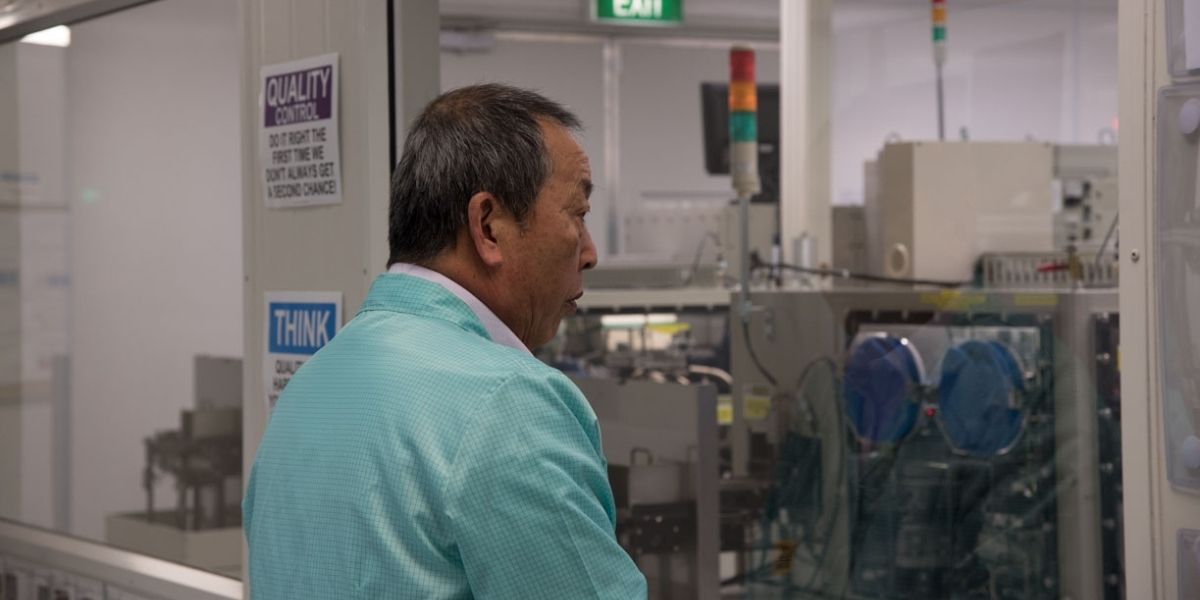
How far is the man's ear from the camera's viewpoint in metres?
1.12

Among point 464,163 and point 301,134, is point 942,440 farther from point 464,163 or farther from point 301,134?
point 464,163

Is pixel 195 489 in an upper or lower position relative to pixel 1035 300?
lower

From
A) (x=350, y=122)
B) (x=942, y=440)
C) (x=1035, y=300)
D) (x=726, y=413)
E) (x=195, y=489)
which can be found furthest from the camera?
(x=195, y=489)

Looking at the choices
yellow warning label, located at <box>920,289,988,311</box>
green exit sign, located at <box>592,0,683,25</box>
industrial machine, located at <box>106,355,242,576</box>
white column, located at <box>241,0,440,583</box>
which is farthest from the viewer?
green exit sign, located at <box>592,0,683,25</box>

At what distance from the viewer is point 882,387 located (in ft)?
9.46

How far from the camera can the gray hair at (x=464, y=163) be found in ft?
3.69

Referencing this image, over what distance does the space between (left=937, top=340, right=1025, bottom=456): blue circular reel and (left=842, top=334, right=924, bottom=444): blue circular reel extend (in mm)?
78

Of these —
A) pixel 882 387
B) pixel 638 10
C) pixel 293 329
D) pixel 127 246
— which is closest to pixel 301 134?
pixel 293 329

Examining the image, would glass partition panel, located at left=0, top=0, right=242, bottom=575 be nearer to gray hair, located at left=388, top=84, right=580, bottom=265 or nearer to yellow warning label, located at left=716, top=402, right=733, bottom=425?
yellow warning label, located at left=716, top=402, right=733, bottom=425

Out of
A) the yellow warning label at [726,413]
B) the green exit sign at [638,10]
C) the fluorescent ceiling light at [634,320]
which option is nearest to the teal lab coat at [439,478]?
the yellow warning label at [726,413]

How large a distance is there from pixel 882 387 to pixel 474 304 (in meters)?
1.89

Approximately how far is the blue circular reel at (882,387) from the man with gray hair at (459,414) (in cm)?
174

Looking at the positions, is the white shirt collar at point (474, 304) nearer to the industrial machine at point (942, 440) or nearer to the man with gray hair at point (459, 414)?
the man with gray hair at point (459, 414)

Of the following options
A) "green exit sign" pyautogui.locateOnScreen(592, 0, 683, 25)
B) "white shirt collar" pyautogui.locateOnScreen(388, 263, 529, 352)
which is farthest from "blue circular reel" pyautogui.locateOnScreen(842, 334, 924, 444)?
"green exit sign" pyautogui.locateOnScreen(592, 0, 683, 25)
